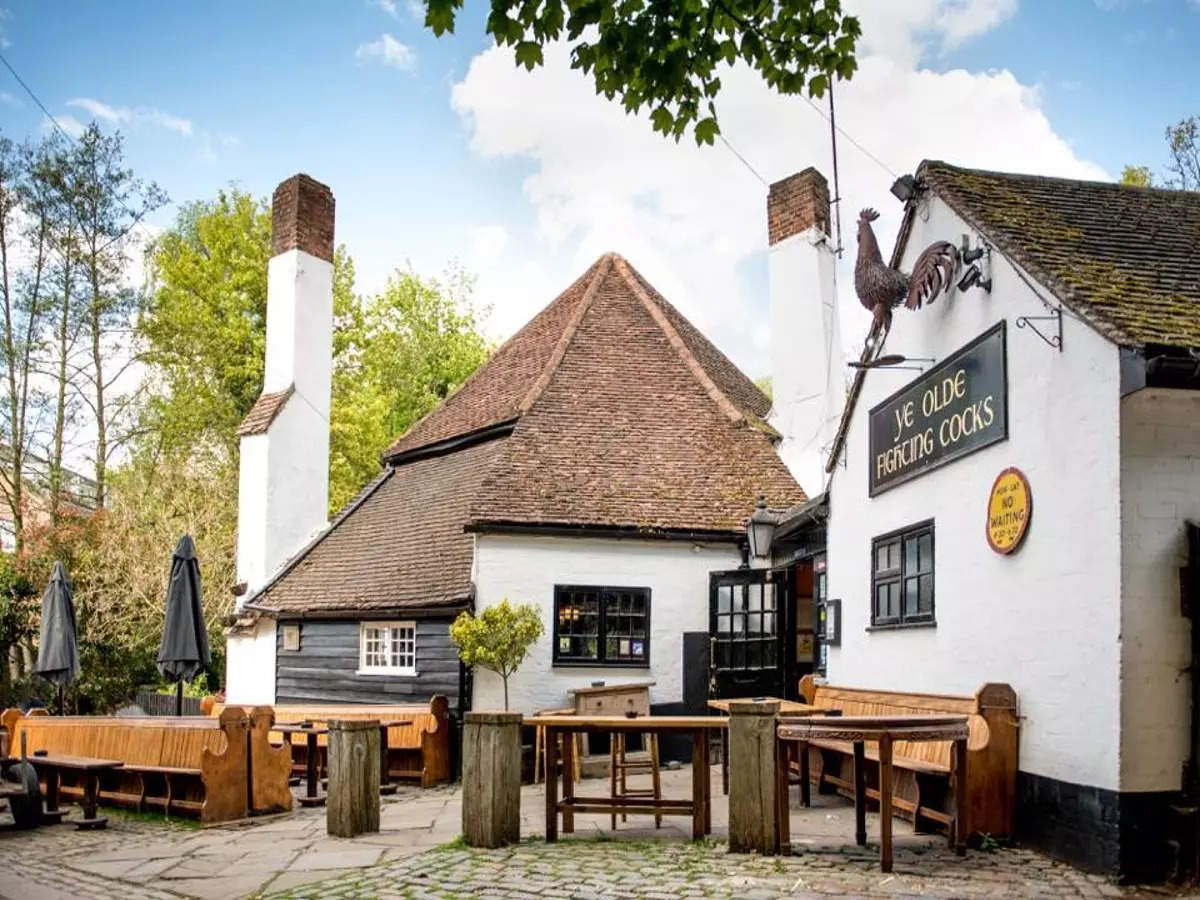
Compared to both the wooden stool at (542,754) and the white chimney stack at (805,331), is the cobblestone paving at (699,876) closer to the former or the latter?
the wooden stool at (542,754)

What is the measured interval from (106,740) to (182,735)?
153 cm

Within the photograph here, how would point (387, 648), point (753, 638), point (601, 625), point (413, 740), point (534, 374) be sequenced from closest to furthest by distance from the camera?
point (413, 740), point (753, 638), point (601, 625), point (387, 648), point (534, 374)

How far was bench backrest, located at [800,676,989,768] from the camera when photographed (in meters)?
8.85

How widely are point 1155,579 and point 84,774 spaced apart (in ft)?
32.2

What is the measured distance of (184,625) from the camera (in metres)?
14.4

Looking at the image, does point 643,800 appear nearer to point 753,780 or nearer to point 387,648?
point 753,780

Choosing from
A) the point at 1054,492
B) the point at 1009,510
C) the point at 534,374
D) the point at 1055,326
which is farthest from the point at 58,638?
the point at 1055,326

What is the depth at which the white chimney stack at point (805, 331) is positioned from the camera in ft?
63.9

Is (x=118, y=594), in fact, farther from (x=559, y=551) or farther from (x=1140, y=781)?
(x=1140, y=781)

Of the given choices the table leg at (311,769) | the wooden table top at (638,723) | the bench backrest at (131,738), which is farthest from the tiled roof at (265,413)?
the wooden table top at (638,723)

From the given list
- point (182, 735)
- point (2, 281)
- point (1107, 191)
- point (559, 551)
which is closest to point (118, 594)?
point (2, 281)

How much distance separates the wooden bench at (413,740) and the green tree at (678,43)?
9583 mm

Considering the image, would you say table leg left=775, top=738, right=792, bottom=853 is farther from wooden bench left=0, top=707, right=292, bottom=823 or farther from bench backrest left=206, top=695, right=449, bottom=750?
bench backrest left=206, top=695, right=449, bottom=750

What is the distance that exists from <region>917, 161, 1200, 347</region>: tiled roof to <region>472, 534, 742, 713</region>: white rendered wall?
767 centimetres
